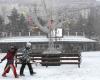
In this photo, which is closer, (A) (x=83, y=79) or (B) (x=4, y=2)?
(A) (x=83, y=79)

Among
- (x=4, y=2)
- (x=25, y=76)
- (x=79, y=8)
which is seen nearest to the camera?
(x=25, y=76)

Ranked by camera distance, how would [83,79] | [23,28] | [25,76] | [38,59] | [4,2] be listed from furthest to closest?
[4,2] → [23,28] → [38,59] → [25,76] → [83,79]

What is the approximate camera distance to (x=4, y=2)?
145 meters

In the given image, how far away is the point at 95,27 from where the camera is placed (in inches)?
3836

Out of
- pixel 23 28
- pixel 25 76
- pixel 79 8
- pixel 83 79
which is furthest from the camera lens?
pixel 79 8

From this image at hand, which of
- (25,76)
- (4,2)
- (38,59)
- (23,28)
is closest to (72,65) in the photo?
(38,59)

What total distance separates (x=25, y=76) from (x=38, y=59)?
5.29 m

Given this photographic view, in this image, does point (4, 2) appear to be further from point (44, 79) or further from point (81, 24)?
point (44, 79)

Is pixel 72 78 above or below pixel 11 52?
below

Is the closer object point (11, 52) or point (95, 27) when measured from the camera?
point (11, 52)

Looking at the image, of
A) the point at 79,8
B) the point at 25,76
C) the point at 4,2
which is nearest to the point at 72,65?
the point at 25,76

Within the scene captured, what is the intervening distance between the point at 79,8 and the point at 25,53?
11361 cm

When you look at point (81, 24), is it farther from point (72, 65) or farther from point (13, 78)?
point (13, 78)

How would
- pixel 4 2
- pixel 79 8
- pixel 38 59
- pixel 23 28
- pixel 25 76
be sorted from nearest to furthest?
pixel 25 76 → pixel 38 59 → pixel 23 28 → pixel 79 8 → pixel 4 2
